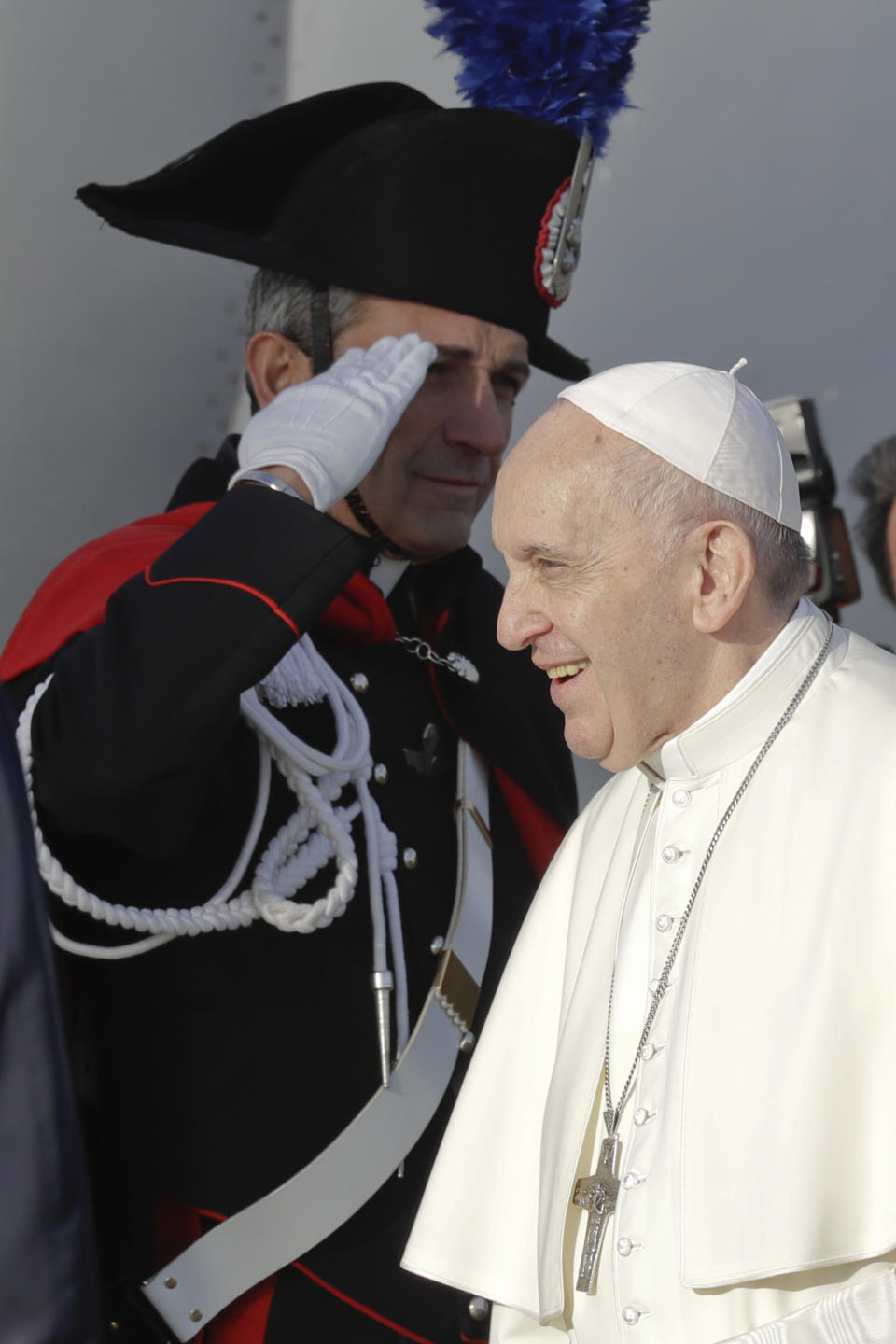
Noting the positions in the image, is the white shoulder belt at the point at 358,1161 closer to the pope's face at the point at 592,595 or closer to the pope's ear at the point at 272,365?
the pope's face at the point at 592,595

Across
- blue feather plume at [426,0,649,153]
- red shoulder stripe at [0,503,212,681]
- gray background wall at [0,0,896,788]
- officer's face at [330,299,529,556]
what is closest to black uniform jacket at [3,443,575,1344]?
red shoulder stripe at [0,503,212,681]

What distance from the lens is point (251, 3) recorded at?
2.94 m

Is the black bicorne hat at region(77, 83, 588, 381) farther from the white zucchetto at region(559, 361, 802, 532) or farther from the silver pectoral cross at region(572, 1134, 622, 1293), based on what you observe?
the silver pectoral cross at region(572, 1134, 622, 1293)

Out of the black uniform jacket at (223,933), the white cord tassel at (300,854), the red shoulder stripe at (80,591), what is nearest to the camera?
the black uniform jacket at (223,933)

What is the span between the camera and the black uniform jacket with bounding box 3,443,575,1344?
1.71m

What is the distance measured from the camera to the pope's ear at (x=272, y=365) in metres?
2.34

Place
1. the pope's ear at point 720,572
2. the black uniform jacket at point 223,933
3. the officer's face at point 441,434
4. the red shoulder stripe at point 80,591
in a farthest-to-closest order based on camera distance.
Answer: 1. the officer's face at point 441,434
2. the red shoulder stripe at point 80,591
3. the black uniform jacket at point 223,933
4. the pope's ear at point 720,572

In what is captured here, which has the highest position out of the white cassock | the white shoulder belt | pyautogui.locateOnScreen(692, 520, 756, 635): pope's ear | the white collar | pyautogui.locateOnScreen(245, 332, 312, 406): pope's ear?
pyautogui.locateOnScreen(245, 332, 312, 406): pope's ear

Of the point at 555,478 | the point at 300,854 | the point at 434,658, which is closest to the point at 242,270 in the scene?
the point at 434,658

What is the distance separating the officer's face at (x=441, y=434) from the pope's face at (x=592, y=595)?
2.02 ft

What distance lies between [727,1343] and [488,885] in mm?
902

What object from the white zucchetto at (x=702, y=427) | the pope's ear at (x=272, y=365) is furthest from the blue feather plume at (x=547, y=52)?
the white zucchetto at (x=702, y=427)

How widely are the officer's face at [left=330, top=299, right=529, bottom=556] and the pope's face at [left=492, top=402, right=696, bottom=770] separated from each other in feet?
2.02

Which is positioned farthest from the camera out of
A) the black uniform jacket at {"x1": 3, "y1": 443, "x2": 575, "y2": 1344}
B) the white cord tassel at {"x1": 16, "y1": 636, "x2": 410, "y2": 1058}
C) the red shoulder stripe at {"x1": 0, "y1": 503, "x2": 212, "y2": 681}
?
the red shoulder stripe at {"x1": 0, "y1": 503, "x2": 212, "y2": 681}
